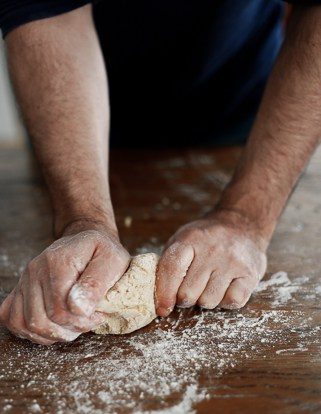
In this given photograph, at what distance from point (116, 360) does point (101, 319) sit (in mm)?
71

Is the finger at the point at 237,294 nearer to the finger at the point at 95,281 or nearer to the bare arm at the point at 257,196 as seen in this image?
the bare arm at the point at 257,196

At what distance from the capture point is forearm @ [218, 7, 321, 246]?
3.81 ft

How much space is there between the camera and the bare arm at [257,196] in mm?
1017

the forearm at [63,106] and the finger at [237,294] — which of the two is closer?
the finger at [237,294]

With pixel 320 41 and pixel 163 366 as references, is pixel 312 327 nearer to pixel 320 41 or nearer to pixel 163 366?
pixel 163 366

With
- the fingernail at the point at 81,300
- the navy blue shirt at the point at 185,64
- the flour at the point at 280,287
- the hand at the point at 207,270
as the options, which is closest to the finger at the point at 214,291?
the hand at the point at 207,270

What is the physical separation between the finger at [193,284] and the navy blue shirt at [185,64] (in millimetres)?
792

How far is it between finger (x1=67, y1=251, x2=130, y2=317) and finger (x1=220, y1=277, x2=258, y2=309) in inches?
7.5

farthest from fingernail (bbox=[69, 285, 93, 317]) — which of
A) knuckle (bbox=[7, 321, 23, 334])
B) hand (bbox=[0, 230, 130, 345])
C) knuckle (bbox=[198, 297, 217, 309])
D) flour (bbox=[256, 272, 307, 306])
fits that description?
flour (bbox=[256, 272, 307, 306])

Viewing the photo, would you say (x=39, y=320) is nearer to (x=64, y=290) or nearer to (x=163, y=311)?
(x=64, y=290)

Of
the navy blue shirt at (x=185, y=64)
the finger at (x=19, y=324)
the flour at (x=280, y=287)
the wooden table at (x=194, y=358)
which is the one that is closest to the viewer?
the wooden table at (x=194, y=358)

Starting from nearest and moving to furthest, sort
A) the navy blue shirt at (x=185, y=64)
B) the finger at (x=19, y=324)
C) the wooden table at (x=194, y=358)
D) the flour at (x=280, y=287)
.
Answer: the wooden table at (x=194, y=358) < the finger at (x=19, y=324) < the flour at (x=280, y=287) < the navy blue shirt at (x=185, y=64)

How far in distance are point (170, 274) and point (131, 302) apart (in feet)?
0.30

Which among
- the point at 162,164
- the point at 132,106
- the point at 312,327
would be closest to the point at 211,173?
the point at 162,164
